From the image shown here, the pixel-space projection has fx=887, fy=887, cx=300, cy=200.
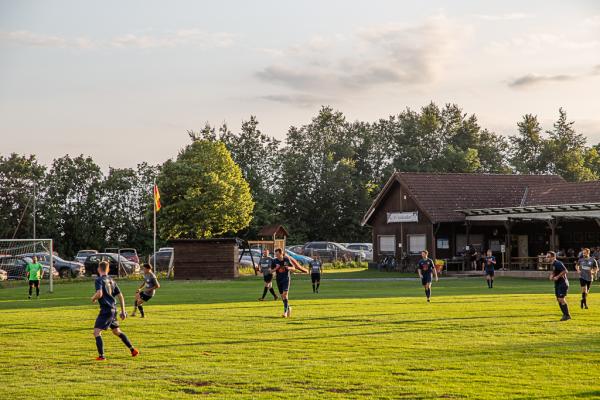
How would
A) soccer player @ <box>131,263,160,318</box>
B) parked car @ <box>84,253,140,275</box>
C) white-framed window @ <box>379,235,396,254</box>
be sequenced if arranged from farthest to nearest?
white-framed window @ <box>379,235,396,254</box> < parked car @ <box>84,253,140,275</box> < soccer player @ <box>131,263,160,318</box>

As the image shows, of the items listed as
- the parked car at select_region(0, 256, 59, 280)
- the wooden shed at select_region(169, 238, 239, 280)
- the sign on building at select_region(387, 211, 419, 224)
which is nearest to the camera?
the parked car at select_region(0, 256, 59, 280)

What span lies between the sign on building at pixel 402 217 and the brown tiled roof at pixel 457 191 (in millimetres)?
1344

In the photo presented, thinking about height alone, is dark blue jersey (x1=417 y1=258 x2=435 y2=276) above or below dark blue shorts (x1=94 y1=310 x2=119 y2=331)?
above

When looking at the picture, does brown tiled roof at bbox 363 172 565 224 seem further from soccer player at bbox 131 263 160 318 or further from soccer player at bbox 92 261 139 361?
soccer player at bbox 92 261 139 361

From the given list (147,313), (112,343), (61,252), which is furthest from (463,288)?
(61,252)

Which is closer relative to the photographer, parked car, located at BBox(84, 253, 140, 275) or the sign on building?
parked car, located at BBox(84, 253, 140, 275)

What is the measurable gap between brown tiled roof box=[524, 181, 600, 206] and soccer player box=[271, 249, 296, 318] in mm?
35508

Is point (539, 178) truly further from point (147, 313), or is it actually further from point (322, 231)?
point (147, 313)

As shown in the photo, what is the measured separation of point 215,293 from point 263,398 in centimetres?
2524

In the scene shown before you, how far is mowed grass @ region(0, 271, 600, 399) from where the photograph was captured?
43.9 feet

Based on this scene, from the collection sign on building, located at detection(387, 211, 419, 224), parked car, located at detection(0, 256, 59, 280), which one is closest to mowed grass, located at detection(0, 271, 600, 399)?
parked car, located at detection(0, 256, 59, 280)

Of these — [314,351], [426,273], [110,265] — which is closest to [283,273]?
[426,273]

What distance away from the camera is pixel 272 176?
9619 cm

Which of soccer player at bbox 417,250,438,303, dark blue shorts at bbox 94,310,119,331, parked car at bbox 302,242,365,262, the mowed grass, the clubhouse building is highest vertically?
the clubhouse building
